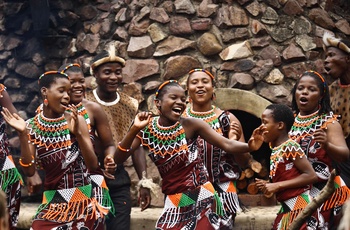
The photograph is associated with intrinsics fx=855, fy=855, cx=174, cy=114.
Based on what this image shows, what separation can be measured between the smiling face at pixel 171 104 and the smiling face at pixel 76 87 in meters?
0.80

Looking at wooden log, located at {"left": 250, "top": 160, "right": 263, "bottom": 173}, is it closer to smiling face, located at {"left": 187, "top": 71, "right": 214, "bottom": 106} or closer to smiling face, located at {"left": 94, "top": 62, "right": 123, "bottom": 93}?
smiling face, located at {"left": 187, "top": 71, "right": 214, "bottom": 106}

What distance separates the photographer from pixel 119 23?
9.36 m

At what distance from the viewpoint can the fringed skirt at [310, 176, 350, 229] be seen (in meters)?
6.09

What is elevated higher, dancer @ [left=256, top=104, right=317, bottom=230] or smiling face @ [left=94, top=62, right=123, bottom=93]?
smiling face @ [left=94, top=62, right=123, bottom=93]

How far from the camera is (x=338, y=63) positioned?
6910mm

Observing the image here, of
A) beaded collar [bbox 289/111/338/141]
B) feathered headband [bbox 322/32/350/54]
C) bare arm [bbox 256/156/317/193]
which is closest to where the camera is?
bare arm [bbox 256/156/317/193]

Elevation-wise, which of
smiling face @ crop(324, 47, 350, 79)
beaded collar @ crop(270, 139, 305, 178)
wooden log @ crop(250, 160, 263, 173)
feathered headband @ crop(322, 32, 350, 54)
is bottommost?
wooden log @ crop(250, 160, 263, 173)

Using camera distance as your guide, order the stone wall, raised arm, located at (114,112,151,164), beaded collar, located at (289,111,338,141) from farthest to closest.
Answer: the stone wall < beaded collar, located at (289,111,338,141) < raised arm, located at (114,112,151,164)

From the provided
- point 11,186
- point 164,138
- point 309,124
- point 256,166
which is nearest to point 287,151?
point 309,124

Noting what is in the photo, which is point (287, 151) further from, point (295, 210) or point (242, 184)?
point (242, 184)

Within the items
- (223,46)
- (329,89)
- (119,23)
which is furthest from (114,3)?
(329,89)

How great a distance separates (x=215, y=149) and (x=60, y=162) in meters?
1.57

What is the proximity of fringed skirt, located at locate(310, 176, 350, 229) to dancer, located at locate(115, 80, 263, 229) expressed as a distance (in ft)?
2.32

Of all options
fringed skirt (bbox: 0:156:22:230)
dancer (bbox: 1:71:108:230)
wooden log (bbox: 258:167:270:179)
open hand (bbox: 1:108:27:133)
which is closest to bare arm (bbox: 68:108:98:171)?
dancer (bbox: 1:71:108:230)
